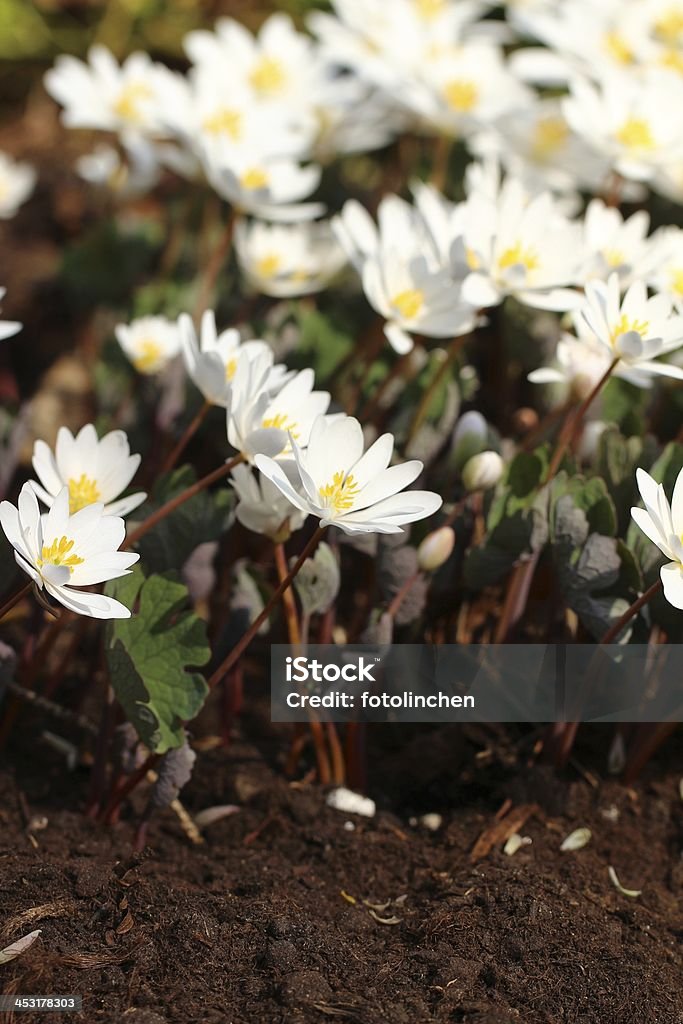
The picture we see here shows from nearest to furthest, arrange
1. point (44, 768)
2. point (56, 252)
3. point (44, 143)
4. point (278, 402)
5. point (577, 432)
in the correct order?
point (278, 402)
point (44, 768)
point (577, 432)
point (56, 252)
point (44, 143)

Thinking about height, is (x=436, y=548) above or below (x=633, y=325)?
below

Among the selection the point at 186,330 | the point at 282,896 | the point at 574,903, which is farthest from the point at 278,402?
the point at 574,903

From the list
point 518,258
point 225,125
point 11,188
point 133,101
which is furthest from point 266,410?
point 11,188

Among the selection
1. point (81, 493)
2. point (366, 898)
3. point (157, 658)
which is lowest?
point (366, 898)

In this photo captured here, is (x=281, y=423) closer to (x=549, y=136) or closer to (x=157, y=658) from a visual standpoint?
(x=157, y=658)

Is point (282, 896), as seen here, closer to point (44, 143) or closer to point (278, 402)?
point (278, 402)

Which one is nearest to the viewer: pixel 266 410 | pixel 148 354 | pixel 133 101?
pixel 266 410

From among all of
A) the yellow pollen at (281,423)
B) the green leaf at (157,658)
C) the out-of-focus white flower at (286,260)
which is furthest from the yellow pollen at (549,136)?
the green leaf at (157,658)
